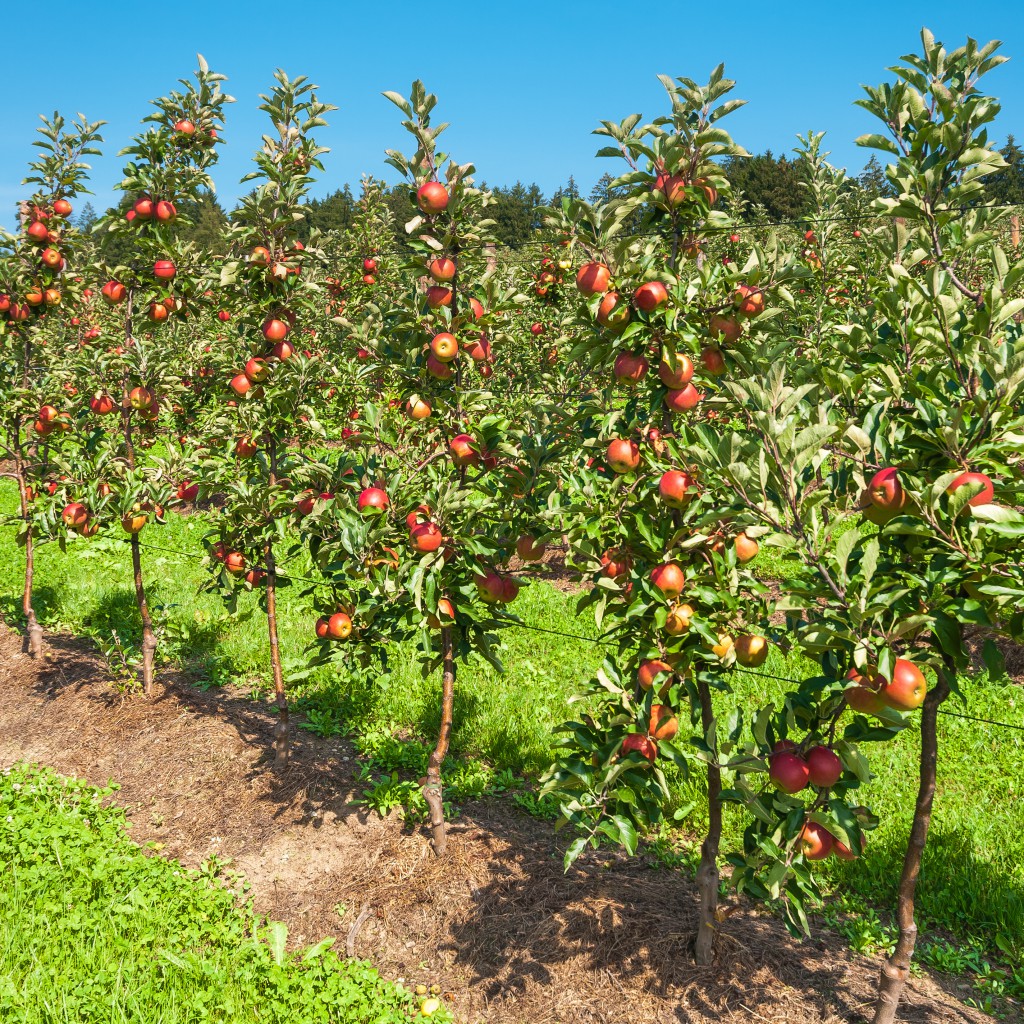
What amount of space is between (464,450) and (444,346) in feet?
1.64

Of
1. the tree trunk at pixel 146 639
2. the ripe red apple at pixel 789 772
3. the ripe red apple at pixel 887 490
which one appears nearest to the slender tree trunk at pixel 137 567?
the tree trunk at pixel 146 639

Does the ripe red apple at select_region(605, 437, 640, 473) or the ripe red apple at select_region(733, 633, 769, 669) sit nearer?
the ripe red apple at select_region(733, 633, 769, 669)

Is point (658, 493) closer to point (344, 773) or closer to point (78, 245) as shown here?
point (344, 773)

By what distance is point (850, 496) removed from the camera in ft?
8.63

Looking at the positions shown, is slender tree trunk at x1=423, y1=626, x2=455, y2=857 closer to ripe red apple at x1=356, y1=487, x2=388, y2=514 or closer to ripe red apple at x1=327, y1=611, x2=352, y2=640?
ripe red apple at x1=327, y1=611, x2=352, y2=640

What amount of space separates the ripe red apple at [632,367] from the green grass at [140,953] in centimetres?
279

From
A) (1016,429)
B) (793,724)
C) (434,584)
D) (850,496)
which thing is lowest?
(793,724)

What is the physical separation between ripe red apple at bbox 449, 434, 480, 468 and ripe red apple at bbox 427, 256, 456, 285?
754 mm

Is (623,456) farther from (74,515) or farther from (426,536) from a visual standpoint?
(74,515)

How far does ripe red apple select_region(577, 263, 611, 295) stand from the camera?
289 centimetres

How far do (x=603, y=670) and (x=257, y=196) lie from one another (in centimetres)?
335

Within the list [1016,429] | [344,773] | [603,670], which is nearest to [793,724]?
[603,670]

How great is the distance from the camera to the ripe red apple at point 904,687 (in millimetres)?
2135

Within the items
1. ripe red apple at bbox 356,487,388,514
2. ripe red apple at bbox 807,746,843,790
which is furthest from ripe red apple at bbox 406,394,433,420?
ripe red apple at bbox 807,746,843,790
